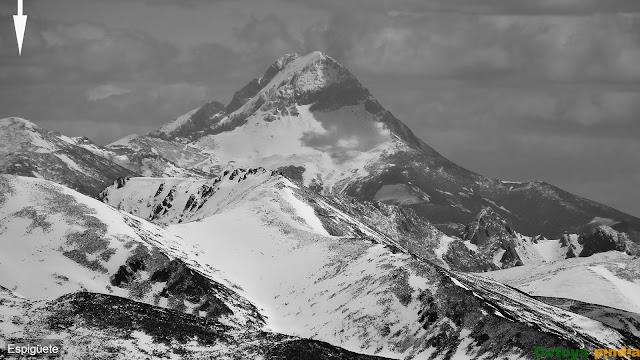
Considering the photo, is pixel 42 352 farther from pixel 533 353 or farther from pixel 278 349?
pixel 533 353

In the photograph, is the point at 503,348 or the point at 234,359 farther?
the point at 503,348

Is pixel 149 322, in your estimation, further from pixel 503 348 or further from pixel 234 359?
pixel 503 348

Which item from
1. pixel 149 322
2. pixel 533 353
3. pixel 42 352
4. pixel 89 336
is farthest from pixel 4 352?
pixel 533 353

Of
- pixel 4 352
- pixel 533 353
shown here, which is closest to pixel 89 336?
pixel 4 352

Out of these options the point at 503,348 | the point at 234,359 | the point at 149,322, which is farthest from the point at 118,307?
the point at 503,348

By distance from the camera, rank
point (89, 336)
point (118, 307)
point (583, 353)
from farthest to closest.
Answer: point (583, 353), point (118, 307), point (89, 336)

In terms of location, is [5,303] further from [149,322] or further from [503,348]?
[503,348]

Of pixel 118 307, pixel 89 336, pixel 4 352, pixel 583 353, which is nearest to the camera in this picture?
pixel 4 352

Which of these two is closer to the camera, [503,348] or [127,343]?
[127,343]
